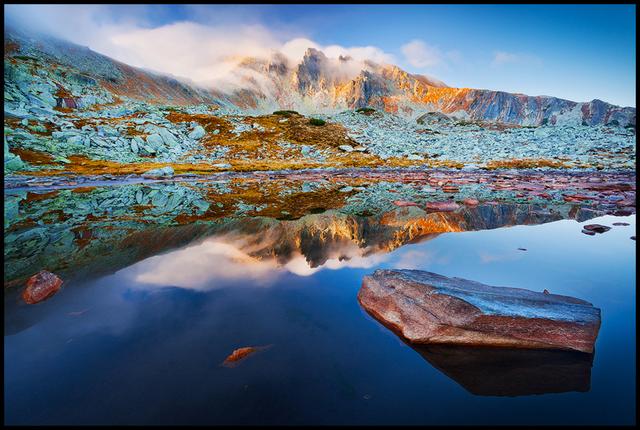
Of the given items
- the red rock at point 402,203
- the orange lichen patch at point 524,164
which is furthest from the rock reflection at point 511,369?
the orange lichen patch at point 524,164

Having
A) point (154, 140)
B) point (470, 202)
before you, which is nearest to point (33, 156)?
point (154, 140)

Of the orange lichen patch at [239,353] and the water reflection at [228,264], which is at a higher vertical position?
the orange lichen patch at [239,353]

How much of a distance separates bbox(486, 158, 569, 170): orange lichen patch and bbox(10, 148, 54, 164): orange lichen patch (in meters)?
60.9

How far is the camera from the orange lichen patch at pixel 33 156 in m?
40.8

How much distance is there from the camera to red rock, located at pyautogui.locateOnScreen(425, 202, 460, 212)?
1852cm

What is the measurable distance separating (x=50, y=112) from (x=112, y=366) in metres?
78.2

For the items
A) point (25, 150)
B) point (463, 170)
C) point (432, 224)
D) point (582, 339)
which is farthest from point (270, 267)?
point (25, 150)

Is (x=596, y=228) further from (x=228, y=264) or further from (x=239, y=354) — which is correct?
(x=239, y=354)

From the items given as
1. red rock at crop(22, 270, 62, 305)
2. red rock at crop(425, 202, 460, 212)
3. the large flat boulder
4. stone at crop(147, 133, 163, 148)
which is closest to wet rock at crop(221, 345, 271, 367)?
the large flat boulder

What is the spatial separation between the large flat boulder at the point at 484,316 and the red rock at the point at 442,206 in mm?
11828

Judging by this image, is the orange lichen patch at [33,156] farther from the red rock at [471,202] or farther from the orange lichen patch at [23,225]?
the red rock at [471,202]

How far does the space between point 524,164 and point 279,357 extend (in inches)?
2108

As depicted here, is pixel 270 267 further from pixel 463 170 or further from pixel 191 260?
pixel 463 170

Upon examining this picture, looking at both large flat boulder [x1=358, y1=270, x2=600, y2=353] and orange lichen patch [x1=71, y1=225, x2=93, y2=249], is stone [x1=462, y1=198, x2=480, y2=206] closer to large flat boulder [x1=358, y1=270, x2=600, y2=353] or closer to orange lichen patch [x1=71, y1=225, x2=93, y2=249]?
large flat boulder [x1=358, y1=270, x2=600, y2=353]
